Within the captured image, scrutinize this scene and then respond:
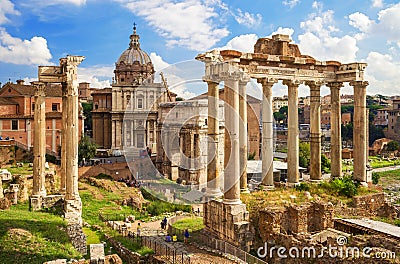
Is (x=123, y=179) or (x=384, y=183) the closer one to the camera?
(x=123, y=179)

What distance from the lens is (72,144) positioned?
1875 cm

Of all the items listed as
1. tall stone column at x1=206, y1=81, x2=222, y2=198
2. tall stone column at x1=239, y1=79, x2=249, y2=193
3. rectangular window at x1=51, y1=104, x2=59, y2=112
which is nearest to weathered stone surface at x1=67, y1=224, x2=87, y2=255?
tall stone column at x1=206, y1=81, x2=222, y2=198

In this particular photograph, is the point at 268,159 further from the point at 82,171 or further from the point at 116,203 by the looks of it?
the point at 82,171

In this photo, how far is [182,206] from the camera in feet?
91.8

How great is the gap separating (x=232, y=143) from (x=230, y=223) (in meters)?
3.20

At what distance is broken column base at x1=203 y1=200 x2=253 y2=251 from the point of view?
15.2m

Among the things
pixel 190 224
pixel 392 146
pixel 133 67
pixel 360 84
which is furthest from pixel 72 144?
pixel 392 146

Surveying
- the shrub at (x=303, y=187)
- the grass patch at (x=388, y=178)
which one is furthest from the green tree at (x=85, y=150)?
the grass patch at (x=388, y=178)

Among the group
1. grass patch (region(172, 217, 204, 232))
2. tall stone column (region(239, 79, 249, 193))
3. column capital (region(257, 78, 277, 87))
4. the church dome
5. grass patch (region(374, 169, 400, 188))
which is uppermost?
the church dome

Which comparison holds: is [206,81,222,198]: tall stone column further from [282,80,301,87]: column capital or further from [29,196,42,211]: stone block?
[29,196,42,211]: stone block

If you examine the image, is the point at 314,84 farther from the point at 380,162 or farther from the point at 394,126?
the point at 394,126

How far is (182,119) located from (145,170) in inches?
293

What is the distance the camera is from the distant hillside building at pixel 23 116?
4009cm

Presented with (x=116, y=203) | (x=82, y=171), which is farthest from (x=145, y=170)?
(x=116, y=203)
